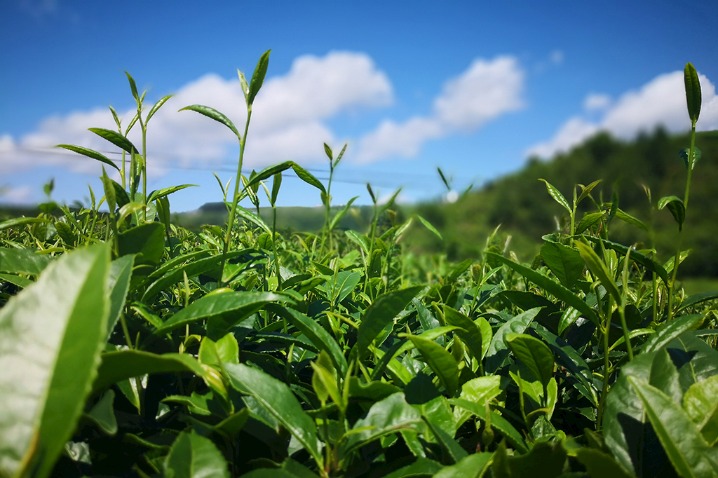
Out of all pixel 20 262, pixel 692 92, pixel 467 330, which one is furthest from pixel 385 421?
pixel 692 92

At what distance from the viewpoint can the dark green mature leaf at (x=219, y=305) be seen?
0.64 metres

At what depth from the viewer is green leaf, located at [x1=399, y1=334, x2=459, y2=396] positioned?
0.65 m

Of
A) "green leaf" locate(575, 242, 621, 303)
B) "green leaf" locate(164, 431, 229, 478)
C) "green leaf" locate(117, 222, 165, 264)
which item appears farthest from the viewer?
"green leaf" locate(117, 222, 165, 264)

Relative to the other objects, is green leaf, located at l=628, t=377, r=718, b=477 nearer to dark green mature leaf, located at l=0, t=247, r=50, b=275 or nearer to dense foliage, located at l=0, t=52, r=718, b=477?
dense foliage, located at l=0, t=52, r=718, b=477

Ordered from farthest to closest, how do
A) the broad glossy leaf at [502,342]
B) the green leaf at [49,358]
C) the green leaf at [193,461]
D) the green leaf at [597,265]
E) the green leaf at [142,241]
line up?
1. the broad glossy leaf at [502,342]
2. the green leaf at [142,241]
3. the green leaf at [597,265]
4. the green leaf at [193,461]
5. the green leaf at [49,358]

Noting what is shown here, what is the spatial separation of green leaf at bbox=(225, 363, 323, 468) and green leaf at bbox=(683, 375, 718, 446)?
1.46ft

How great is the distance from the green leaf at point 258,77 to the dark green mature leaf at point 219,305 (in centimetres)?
29

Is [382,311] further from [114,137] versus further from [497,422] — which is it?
[114,137]

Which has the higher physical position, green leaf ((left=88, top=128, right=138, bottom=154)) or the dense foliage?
green leaf ((left=88, top=128, right=138, bottom=154))

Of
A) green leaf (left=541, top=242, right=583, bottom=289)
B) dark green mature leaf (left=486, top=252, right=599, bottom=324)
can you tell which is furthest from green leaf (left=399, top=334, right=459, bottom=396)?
green leaf (left=541, top=242, right=583, bottom=289)

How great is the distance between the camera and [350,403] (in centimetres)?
69

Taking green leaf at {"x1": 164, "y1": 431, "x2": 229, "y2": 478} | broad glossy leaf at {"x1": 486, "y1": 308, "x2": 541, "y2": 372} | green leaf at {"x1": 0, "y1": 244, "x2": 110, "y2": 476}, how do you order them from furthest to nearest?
broad glossy leaf at {"x1": 486, "y1": 308, "x2": 541, "y2": 372}, green leaf at {"x1": 164, "y1": 431, "x2": 229, "y2": 478}, green leaf at {"x1": 0, "y1": 244, "x2": 110, "y2": 476}

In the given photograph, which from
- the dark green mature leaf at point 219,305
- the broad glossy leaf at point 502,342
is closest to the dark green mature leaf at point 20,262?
the dark green mature leaf at point 219,305

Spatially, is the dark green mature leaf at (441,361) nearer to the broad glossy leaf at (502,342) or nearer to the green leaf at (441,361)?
the green leaf at (441,361)
